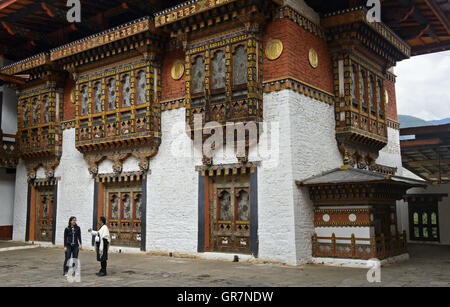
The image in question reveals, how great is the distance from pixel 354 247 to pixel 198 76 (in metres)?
6.87

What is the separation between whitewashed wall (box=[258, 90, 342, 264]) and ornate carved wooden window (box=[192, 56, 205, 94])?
88.3 inches

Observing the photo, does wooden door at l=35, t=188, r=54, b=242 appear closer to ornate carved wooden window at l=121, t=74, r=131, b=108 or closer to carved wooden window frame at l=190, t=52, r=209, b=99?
ornate carved wooden window at l=121, t=74, r=131, b=108

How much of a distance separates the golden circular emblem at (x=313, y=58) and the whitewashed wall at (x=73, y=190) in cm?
917

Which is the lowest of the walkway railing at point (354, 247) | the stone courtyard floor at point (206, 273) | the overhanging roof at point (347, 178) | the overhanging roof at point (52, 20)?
the stone courtyard floor at point (206, 273)

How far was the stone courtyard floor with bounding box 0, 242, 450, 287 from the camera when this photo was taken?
9570mm

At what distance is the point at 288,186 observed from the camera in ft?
40.9

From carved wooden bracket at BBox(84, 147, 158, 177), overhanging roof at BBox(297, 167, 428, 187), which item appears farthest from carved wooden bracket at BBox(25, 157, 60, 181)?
overhanging roof at BBox(297, 167, 428, 187)

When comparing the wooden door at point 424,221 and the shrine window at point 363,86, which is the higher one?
the shrine window at point 363,86

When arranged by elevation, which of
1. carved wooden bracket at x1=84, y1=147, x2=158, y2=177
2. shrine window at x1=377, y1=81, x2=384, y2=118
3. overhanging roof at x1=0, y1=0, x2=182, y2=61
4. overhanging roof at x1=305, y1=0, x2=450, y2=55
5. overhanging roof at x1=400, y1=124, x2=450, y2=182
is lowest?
carved wooden bracket at x1=84, y1=147, x2=158, y2=177

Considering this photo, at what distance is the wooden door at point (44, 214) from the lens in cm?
1898

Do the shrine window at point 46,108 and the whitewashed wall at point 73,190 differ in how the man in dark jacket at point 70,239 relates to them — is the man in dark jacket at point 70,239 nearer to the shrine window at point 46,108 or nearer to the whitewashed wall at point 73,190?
the whitewashed wall at point 73,190

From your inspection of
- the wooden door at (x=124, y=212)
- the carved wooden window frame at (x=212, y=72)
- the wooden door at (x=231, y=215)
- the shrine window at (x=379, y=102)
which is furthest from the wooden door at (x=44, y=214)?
the shrine window at (x=379, y=102)

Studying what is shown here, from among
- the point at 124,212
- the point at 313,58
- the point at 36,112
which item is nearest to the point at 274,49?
the point at 313,58

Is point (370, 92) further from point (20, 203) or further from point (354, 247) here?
point (20, 203)
